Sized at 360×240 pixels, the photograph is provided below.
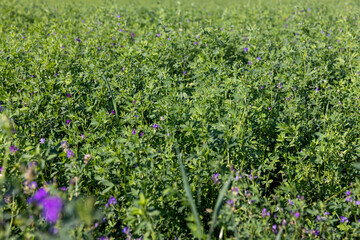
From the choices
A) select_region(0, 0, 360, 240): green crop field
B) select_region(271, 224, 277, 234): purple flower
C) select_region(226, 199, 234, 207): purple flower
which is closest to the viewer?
select_region(226, 199, 234, 207): purple flower

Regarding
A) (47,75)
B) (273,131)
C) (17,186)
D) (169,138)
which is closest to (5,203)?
(17,186)

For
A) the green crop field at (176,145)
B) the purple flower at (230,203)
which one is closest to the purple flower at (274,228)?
the green crop field at (176,145)

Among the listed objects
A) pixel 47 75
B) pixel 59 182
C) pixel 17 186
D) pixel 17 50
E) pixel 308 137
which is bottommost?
pixel 308 137

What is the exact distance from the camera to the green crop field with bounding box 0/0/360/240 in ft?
6.54

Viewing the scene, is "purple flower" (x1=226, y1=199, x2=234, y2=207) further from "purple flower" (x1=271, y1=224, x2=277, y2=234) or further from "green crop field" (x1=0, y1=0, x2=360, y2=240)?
"purple flower" (x1=271, y1=224, x2=277, y2=234)

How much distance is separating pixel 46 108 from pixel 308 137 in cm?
276

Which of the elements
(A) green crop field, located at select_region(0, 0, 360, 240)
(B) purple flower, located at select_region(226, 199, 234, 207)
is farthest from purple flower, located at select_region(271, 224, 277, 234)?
(B) purple flower, located at select_region(226, 199, 234, 207)

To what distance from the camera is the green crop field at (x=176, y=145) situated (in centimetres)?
199

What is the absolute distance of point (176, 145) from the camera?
2387mm

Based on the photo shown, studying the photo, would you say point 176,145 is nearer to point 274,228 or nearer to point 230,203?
point 230,203

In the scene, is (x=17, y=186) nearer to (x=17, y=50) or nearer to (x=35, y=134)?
(x=35, y=134)

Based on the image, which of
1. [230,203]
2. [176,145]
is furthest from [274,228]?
[176,145]

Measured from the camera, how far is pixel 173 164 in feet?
7.98

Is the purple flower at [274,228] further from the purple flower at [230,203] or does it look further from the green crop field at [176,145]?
the purple flower at [230,203]
